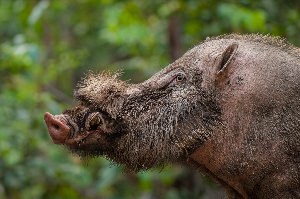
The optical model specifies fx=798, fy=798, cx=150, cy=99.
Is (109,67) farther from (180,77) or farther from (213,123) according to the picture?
(213,123)

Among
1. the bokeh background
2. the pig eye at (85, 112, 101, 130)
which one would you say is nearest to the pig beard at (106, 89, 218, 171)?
the pig eye at (85, 112, 101, 130)

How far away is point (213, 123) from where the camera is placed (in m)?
4.61

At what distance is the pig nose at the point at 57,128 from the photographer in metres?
4.43

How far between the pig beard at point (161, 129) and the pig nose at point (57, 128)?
0.28m

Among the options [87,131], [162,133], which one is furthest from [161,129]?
[87,131]

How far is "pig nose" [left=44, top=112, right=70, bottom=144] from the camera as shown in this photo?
443cm

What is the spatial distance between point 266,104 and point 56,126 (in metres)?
1.20

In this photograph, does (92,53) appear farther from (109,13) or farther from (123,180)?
(109,13)

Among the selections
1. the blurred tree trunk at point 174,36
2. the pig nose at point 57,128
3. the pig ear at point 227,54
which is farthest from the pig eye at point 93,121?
the blurred tree trunk at point 174,36

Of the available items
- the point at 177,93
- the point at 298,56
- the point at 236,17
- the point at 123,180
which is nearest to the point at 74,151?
the point at 177,93

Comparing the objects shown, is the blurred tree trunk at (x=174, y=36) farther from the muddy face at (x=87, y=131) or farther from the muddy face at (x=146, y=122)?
the muddy face at (x=87, y=131)

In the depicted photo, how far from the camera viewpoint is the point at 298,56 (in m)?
4.83

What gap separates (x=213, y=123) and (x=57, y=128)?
2.94 ft

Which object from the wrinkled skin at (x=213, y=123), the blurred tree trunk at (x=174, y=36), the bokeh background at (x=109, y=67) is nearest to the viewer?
the wrinkled skin at (x=213, y=123)
